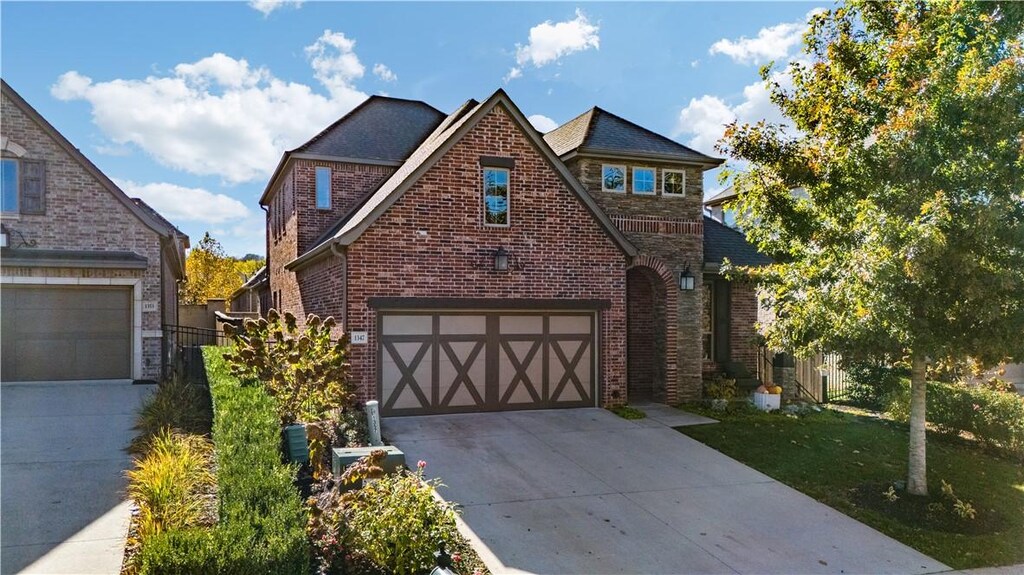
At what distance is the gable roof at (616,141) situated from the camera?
51.6 feet

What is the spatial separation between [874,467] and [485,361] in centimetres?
737

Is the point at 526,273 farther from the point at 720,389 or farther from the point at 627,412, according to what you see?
the point at 720,389

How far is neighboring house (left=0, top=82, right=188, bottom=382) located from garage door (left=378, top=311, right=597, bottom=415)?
6.53 metres

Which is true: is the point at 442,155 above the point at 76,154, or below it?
below

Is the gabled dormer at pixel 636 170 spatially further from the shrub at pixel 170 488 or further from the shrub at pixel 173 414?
the shrub at pixel 170 488

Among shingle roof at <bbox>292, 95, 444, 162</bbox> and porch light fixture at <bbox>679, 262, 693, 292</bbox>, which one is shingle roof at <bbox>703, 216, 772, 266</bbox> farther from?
shingle roof at <bbox>292, 95, 444, 162</bbox>

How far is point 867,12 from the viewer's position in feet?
33.5

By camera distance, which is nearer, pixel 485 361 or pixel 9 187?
pixel 485 361

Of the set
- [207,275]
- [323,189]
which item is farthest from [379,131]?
[207,275]

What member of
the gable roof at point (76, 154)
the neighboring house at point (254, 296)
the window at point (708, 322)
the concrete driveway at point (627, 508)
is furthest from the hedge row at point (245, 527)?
the neighboring house at point (254, 296)

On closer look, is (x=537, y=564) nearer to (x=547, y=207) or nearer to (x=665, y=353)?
(x=547, y=207)

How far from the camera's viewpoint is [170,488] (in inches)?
267

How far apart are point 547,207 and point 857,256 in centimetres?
663

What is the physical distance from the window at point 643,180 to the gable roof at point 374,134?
6.75 meters
